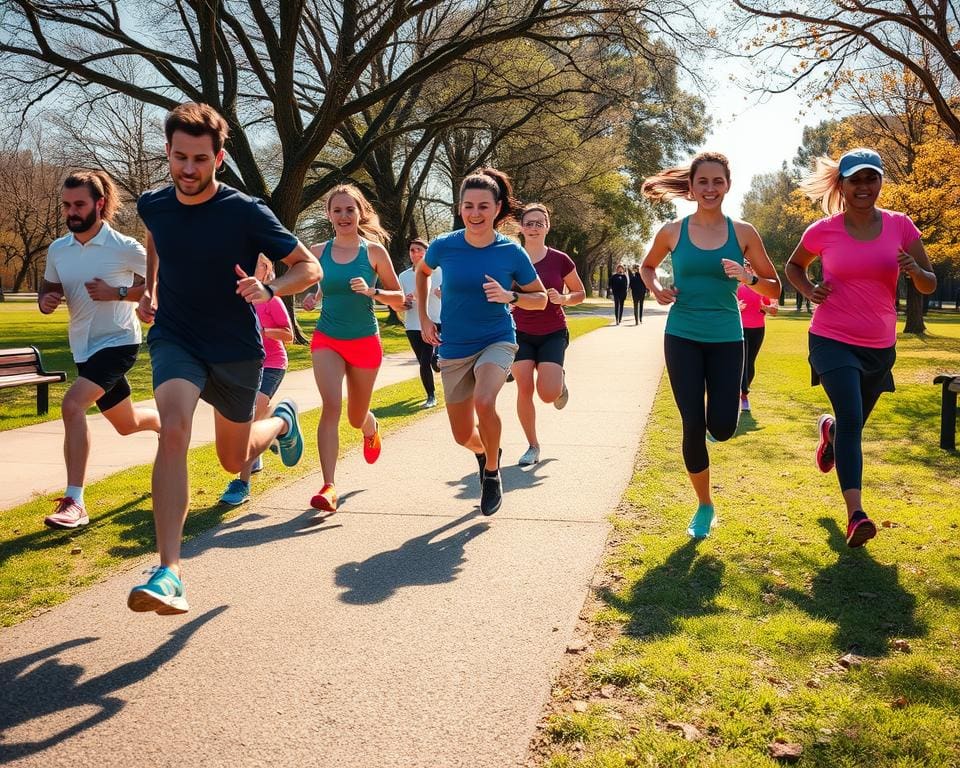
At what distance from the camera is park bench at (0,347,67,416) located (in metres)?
10.1

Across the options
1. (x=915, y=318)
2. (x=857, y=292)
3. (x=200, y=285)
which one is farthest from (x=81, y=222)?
(x=915, y=318)

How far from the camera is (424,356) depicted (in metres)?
10.9

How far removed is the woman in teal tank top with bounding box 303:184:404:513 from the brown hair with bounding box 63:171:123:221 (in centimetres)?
141

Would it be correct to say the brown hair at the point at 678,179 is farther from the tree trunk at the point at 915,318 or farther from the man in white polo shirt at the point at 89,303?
the tree trunk at the point at 915,318

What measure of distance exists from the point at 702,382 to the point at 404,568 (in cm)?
207

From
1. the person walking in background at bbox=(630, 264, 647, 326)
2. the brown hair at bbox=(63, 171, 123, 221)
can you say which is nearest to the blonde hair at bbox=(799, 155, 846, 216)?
the brown hair at bbox=(63, 171, 123, 221)

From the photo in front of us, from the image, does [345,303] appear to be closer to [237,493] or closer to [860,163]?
[237,493]

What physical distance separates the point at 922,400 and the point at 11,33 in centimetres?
1867

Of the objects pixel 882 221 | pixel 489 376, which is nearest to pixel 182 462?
pixel 489 376

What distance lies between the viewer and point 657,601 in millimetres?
4082

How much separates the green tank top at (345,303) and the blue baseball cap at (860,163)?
3.11 meters

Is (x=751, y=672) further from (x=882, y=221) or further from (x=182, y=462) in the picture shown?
(x=882, y=221)

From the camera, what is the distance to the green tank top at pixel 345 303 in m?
5.97

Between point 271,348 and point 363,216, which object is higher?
point 363,216
